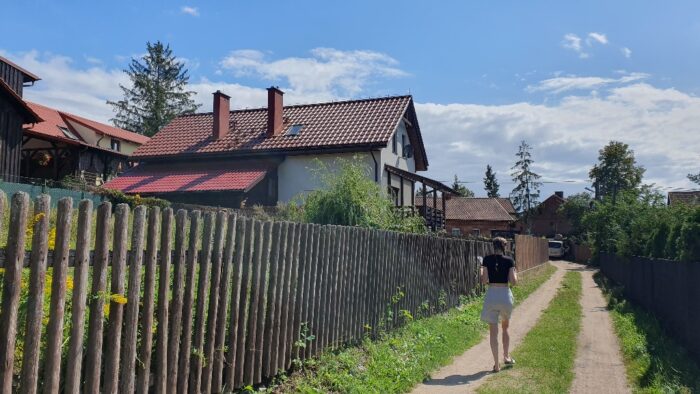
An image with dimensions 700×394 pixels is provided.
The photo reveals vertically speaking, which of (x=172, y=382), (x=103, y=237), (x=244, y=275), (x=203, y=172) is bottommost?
(x=172, y=382)

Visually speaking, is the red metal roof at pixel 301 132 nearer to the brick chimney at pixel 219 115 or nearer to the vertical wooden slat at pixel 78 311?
the brick chimney at pixel 219 115

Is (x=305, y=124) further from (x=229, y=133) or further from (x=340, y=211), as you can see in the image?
(x=340, y=211)

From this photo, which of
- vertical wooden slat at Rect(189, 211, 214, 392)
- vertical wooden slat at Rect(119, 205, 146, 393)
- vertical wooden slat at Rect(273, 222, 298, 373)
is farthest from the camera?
vertical wooden slat at Rect(273, 222, 298, 373)

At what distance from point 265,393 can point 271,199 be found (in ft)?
68.2

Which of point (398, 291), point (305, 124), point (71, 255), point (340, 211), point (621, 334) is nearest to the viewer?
point (71, 255)

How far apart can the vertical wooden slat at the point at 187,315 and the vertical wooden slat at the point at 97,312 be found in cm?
86

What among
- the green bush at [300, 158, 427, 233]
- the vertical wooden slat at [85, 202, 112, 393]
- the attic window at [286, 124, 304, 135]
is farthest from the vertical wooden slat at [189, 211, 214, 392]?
the attic window at [286, 124, 304, 135]

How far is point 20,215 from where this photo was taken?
3.12m

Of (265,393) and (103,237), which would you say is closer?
(103,237)

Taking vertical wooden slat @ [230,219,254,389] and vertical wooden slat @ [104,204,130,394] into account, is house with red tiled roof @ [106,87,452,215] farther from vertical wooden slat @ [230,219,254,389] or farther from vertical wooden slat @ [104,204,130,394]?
vertical wooden slat @ [104,204,130,394]

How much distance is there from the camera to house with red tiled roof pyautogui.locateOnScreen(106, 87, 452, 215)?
24672 mm

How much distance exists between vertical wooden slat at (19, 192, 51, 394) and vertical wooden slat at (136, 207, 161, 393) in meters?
0.83

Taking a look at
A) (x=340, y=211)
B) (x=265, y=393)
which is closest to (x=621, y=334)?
(x=340, y=211)

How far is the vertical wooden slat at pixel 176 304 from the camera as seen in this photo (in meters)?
4.26
